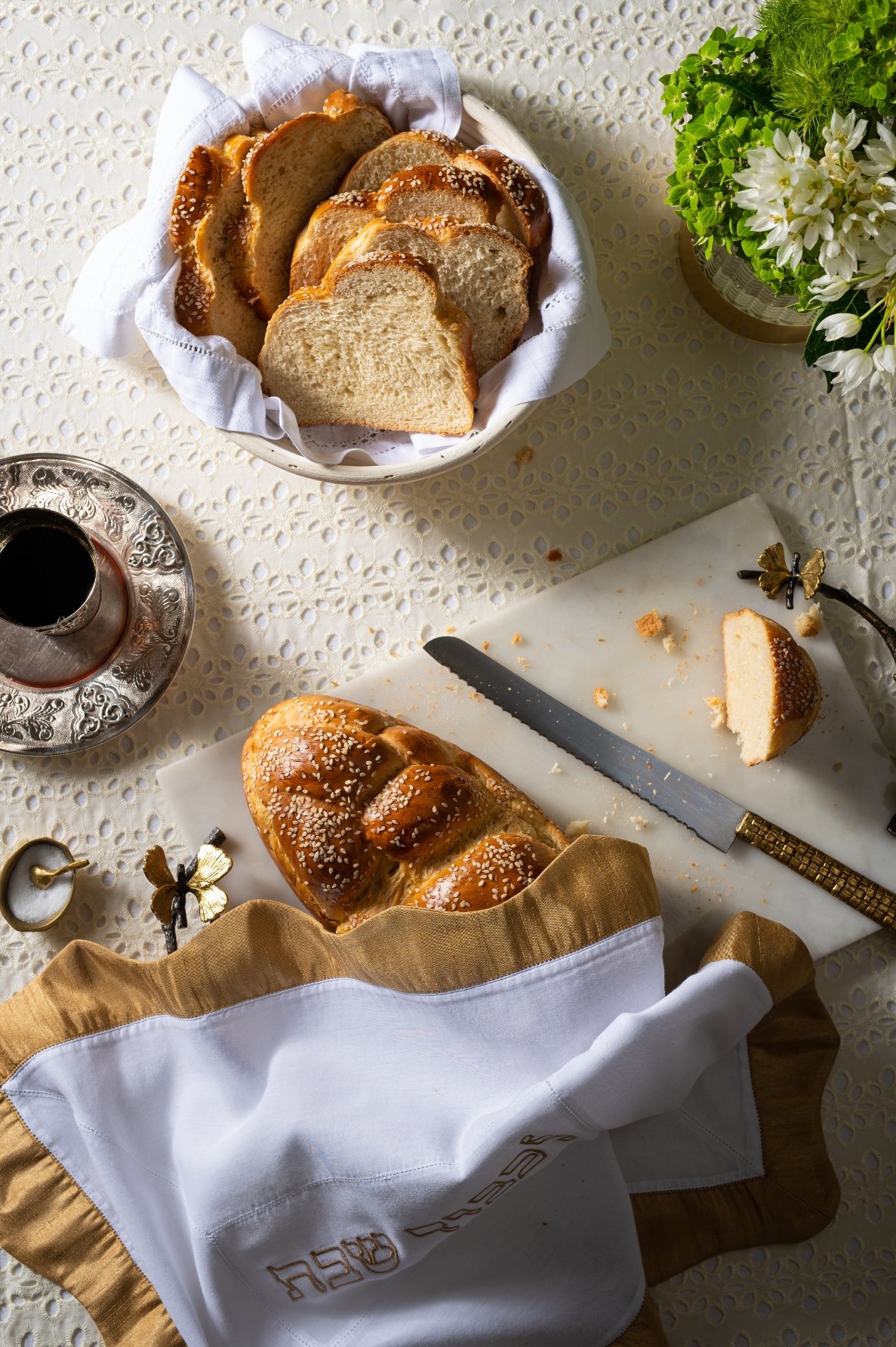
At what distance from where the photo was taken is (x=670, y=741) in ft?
4.46

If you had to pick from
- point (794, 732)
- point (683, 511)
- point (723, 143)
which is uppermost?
point (723, 143)

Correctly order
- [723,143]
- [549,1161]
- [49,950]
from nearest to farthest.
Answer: [723,143] < [549,1161] < [49,950]

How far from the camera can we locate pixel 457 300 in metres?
1.21

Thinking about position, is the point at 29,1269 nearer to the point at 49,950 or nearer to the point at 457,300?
the point at 49,950

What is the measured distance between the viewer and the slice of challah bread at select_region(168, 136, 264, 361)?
1188 millimetres

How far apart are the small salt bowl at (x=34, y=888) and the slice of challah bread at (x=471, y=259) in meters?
0.89

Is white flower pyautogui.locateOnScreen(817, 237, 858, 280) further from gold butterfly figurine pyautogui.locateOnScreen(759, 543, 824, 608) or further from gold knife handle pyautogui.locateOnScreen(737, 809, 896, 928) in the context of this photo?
gold knife handle pyautogui.locateOnScreen(737, 809, 896, 928)

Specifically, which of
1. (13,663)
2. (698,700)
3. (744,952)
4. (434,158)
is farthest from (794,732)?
(13,663)

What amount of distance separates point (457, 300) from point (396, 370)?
12cm

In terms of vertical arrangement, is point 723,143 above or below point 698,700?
above

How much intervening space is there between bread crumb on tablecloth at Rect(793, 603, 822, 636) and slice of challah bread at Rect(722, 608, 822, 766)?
0.18 feet

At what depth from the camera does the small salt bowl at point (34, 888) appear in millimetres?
1317

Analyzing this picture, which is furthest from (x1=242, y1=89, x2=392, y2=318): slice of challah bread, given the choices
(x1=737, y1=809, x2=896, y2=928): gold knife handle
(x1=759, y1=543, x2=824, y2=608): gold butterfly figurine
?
(x1=737, y1=809, x2=896, y2=928): gold knife handle

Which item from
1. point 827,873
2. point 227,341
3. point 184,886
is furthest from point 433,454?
point 827,873
